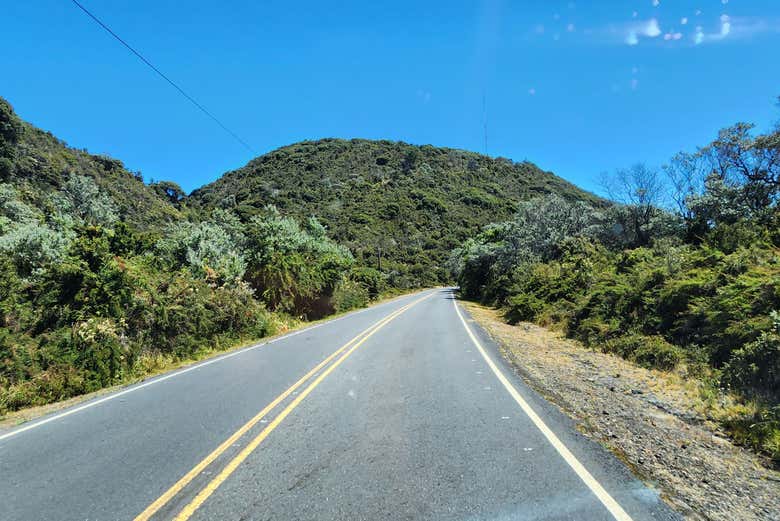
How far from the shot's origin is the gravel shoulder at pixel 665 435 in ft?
11.0

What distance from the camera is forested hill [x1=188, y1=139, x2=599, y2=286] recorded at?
84.7 meters

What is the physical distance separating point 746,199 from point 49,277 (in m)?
27.2

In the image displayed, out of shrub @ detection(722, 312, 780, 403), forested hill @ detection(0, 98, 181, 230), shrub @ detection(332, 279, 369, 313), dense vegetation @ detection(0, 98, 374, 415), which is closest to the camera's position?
shrub @ detection(722, 312, 780, 403)

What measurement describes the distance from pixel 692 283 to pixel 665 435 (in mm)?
7409

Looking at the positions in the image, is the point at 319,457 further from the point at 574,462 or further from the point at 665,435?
the point at 665,435

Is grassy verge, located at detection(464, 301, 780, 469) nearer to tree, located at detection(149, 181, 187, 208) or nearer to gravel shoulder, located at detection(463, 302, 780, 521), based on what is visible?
gravel shoulder, located at detection(463, 302, 780, 521)

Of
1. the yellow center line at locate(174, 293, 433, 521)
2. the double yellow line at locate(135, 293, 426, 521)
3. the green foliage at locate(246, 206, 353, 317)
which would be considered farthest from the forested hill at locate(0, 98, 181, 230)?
the yellow center line at locate(174, 293, 433, 521)

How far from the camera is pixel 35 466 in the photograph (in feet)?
14.1

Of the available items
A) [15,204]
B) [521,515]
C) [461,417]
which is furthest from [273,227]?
[521,515]

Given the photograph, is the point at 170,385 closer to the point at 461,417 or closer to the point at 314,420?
the point at 314,420

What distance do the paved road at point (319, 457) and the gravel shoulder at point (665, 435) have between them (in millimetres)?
319

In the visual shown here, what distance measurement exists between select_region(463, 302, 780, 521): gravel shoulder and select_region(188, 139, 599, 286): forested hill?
178 feet

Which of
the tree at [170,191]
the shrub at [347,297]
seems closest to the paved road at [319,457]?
the shrub at [347,297]

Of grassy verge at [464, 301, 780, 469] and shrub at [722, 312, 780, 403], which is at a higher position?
shrub at [722, 312, 780, 403]
